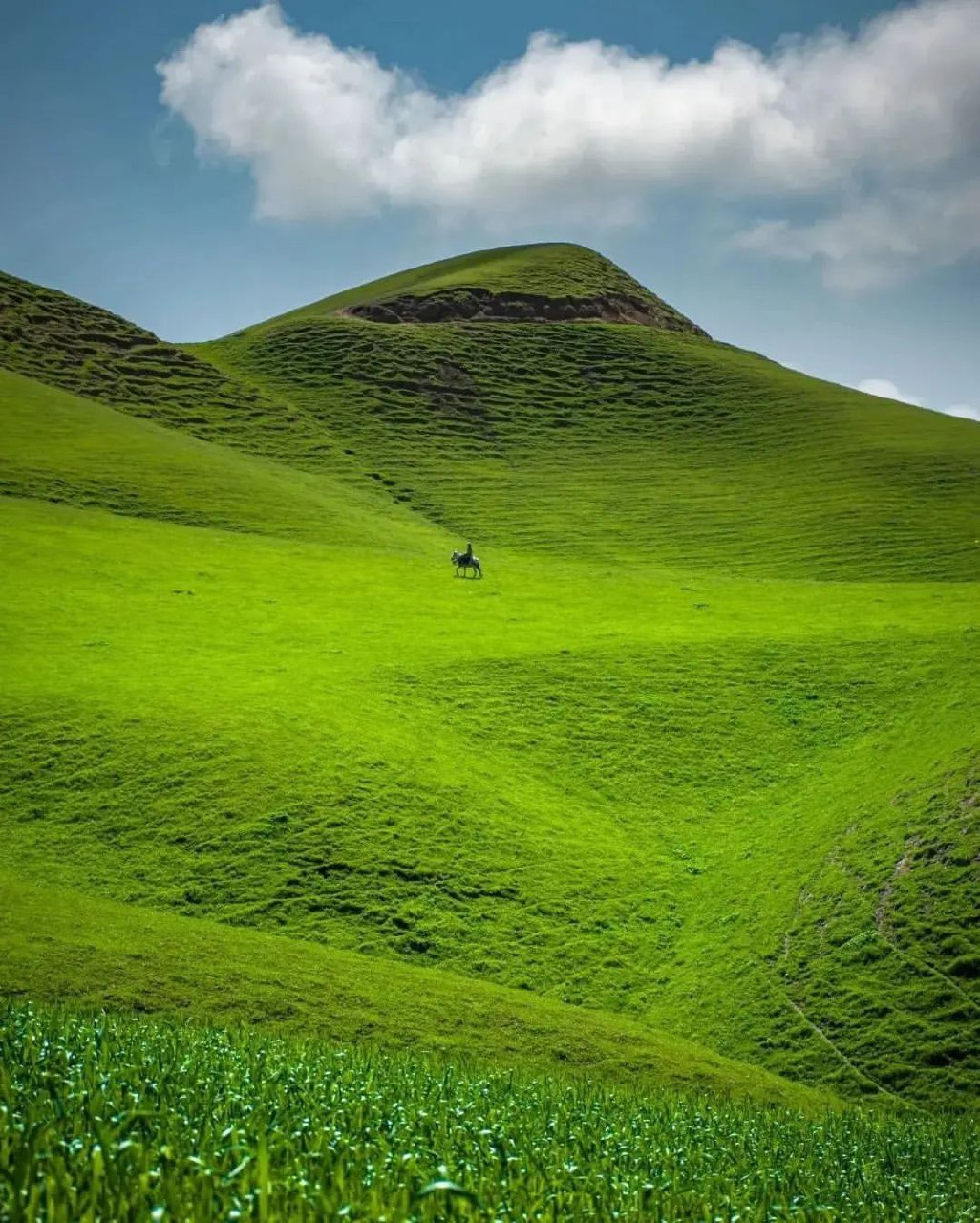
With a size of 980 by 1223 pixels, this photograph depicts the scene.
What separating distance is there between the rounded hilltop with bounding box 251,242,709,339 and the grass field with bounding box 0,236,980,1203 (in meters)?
69.5

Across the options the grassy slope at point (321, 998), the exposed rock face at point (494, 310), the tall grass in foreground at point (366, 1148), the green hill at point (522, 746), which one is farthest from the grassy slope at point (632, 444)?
the tall grass in foreground at point (366, 1148)

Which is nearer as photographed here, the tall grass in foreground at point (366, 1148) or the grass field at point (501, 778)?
the tall grass in foreground at point (366, 1148)

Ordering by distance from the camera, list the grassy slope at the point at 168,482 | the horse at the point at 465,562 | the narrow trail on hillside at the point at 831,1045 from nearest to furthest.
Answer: the narrow trail on hillside at the point at 831,1045
the horse at the point at 465,562
the grassy slope at the point at 168,482

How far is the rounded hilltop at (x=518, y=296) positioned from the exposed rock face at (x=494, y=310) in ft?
A: 0.44

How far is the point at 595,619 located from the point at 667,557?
26.9 metres

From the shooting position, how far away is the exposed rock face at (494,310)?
473 feet

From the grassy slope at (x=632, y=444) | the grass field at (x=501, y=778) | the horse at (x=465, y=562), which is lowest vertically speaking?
the grass field at (x=501, y=778)

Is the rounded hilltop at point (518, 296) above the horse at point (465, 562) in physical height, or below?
above

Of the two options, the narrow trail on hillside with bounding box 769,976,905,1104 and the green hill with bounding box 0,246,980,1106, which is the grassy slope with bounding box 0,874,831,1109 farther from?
the narrow trail on hillside with bounding box 769,976,905,1104

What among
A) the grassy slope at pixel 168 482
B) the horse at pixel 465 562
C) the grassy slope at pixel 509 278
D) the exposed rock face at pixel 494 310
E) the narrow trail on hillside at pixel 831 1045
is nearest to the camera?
the narrow trail on hillside at pixel 831 1045

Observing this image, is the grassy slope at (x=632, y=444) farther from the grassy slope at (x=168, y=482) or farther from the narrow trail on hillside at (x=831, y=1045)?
the narrow trail on hillside at (x=831, y=1045)

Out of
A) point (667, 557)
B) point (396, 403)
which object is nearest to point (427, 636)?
point (667, 557)

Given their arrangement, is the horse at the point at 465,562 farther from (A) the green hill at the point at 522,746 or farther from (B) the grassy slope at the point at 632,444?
(B) the grassy slope at the point at 632,444

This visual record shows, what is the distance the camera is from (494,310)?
14550 centimetres
